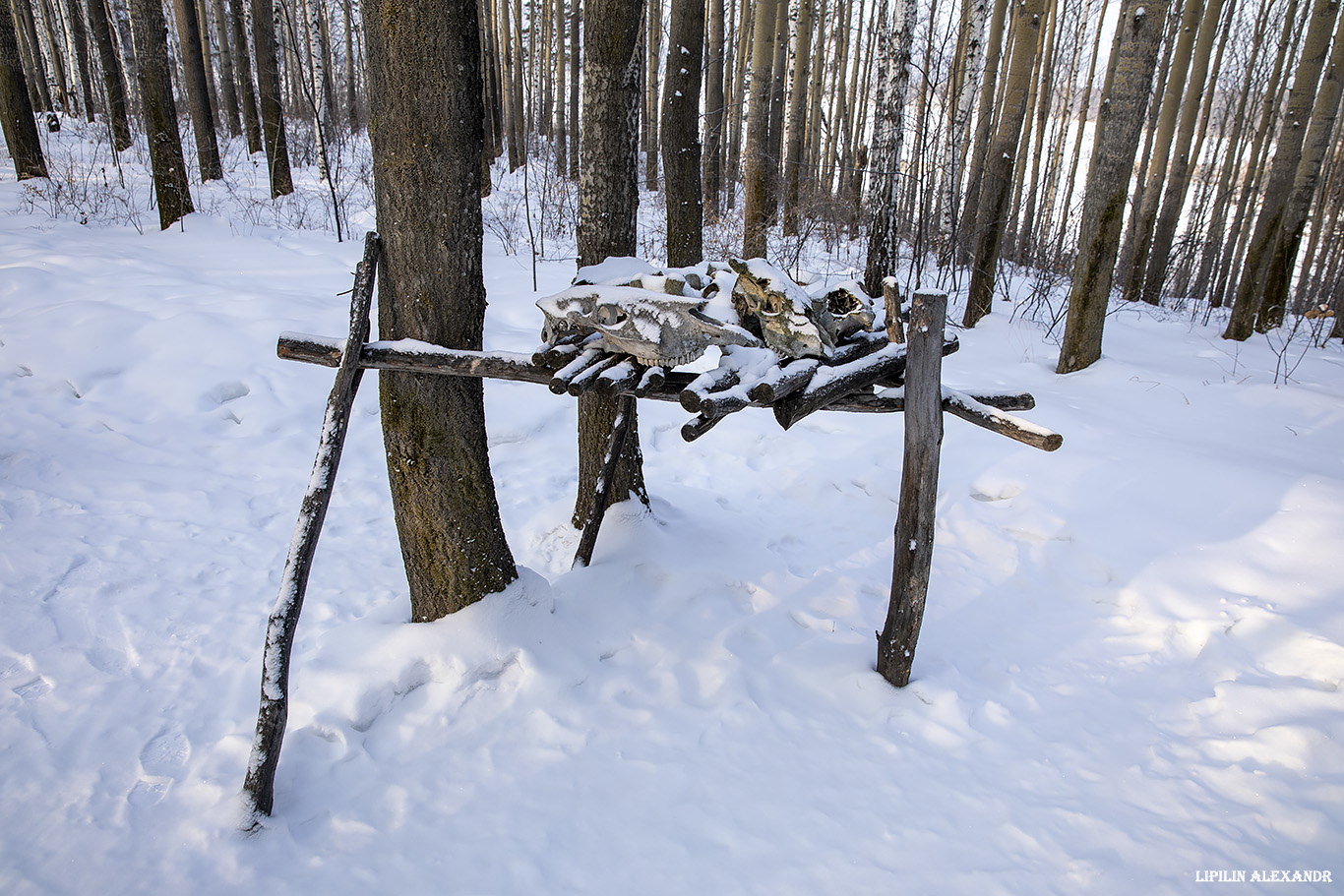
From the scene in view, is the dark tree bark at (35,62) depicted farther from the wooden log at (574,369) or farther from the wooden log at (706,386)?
the wooden log at (706,386)

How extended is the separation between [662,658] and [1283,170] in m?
9.89

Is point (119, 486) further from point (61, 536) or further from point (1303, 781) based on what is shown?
point (1303, 781)

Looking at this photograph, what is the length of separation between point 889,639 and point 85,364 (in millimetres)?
5416

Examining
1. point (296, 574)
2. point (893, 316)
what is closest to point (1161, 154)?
point (893, 316)

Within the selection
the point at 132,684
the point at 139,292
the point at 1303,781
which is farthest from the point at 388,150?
the point at 139,292

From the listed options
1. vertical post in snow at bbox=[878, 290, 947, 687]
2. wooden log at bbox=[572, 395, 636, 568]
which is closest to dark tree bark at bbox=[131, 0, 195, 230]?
wooden log at bbox=[572, 395, 636, 568]

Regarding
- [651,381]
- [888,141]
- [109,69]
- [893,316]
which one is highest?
[109,69]

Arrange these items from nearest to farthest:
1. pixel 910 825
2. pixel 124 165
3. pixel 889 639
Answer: pixel 910 825 → pixel 889 639 → pixel 124 165

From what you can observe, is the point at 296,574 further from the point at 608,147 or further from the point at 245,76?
the point at 245,76

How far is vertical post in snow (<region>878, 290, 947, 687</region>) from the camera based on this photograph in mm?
2576

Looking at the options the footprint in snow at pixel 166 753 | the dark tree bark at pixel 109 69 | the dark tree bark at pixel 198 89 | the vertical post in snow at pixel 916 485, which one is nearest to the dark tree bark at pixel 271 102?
the dark tree bark at pixel 198 89

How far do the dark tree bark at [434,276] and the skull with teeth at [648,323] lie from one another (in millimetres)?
427

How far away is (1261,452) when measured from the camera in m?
4.71

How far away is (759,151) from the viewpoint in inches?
316
